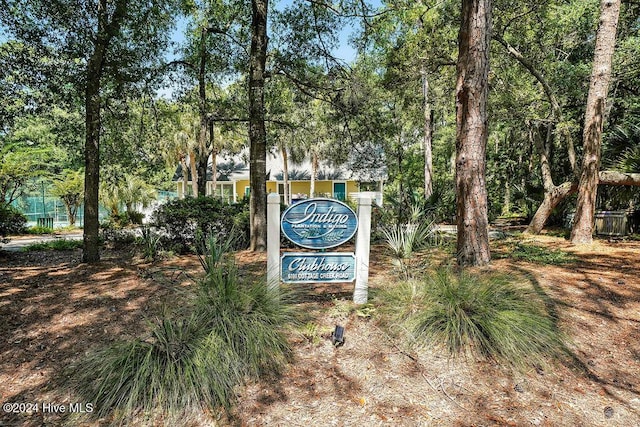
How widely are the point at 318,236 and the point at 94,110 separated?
16.2ft

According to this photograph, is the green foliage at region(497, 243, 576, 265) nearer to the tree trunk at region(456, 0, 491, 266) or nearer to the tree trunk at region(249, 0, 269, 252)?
the tree trunk at region(456, 0, 491, 266)

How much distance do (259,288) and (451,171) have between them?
22969mm

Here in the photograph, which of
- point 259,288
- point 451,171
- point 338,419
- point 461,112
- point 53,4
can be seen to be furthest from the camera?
point 451,171

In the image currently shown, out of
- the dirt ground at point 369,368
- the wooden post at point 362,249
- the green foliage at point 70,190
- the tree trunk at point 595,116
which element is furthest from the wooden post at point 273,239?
the green foliage at point 70,190

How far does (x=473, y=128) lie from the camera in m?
4.69

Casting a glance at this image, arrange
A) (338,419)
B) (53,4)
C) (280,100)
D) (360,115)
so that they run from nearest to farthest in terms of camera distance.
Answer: (338,419), (53,4), (360,115), (280,100)

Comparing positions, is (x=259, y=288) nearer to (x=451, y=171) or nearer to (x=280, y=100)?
(x=280, y=100)

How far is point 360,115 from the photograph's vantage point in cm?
859

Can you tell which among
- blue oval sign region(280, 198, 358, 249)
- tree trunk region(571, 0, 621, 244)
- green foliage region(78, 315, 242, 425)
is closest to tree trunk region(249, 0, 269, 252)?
blue oval sign region(280, 198, 358, 249)

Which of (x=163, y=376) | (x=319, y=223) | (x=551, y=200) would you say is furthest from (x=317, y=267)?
(x=551, y=200)

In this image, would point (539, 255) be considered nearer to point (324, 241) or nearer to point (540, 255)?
point (540, 255)

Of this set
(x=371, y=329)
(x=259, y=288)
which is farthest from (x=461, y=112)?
(x=259, y=288)

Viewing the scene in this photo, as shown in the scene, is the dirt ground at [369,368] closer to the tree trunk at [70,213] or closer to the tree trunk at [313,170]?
the tree trunk at [70,213]

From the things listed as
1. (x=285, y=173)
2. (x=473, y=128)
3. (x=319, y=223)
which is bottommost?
(x=319, y=223)
